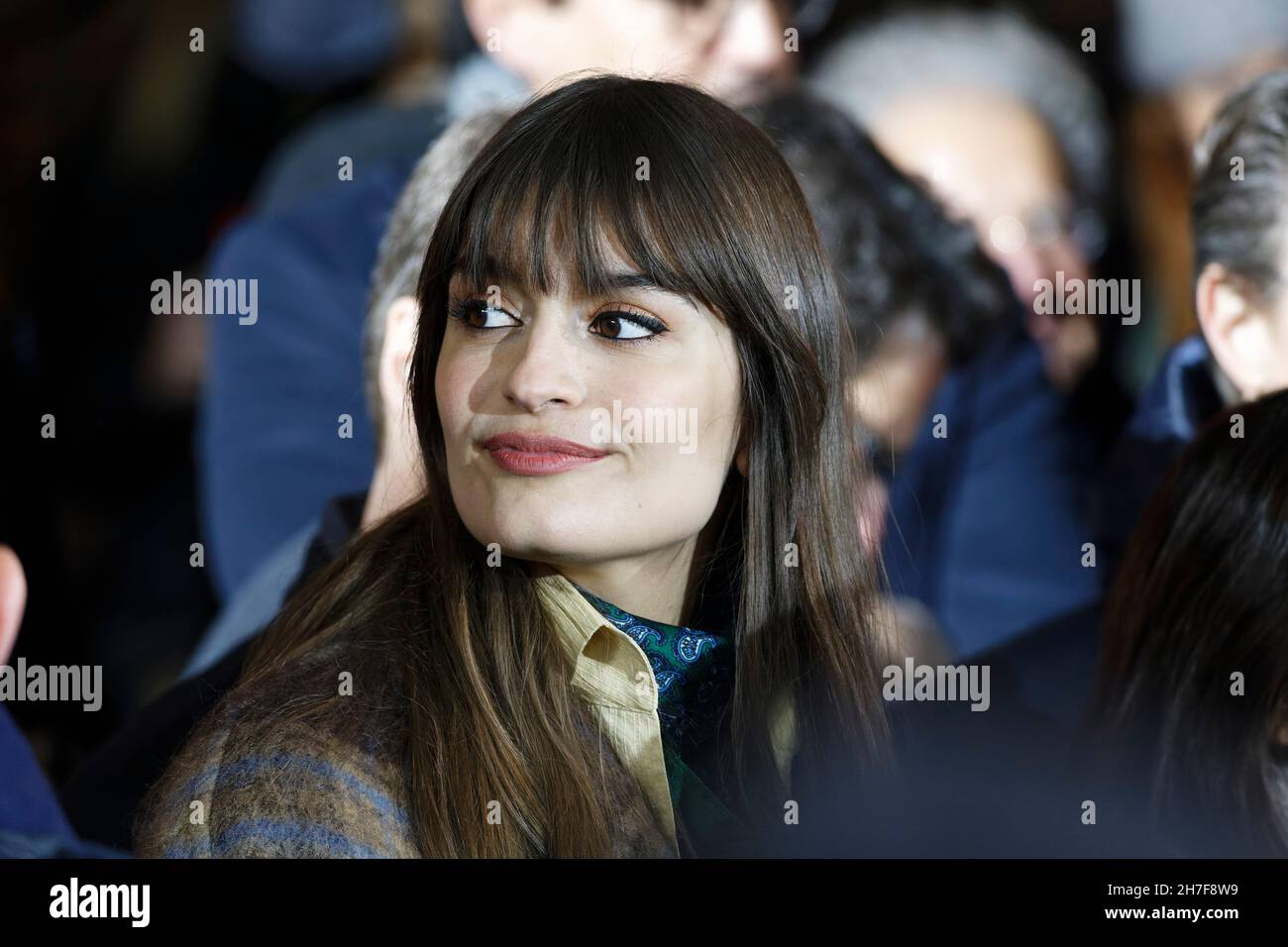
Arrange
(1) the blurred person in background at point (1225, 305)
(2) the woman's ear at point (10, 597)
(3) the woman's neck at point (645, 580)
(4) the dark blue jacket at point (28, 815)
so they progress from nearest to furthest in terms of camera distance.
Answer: (3) the woman's neck at point (645, 580)
(4) the dark blue jacket at point (28, 815)
(2) the woman's ear at point (10, 597)
(1) the blurred person in background at point (1225, 305)

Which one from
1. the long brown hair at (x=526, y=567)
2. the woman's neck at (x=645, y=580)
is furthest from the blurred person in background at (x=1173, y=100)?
the woman's neck at (x=645, y=580)

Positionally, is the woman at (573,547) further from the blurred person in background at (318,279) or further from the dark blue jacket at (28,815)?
the blurred person in background at (318,279)

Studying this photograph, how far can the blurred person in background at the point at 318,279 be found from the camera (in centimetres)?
195

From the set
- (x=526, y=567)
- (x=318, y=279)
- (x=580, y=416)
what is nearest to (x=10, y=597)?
(x=318, y=279)

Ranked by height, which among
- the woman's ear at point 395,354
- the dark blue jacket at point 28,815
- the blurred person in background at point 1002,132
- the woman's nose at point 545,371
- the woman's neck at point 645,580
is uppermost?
the blurred person in background at point 1002,132

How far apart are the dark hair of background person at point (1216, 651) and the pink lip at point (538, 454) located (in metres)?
0.80

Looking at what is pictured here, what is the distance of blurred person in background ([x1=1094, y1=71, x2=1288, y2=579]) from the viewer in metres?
2.05

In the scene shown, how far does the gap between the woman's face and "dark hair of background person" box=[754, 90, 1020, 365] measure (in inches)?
32.2

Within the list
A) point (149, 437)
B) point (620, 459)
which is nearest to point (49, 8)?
point (149, 437)

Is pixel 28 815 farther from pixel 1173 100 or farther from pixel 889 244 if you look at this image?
pixel 1173 100

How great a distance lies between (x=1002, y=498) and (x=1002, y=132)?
54cm

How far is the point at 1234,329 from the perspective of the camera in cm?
207

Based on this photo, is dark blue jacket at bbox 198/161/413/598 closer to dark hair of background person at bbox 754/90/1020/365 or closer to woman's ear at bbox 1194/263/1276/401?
dark hair of background person at bbox 754/90/1020/365
